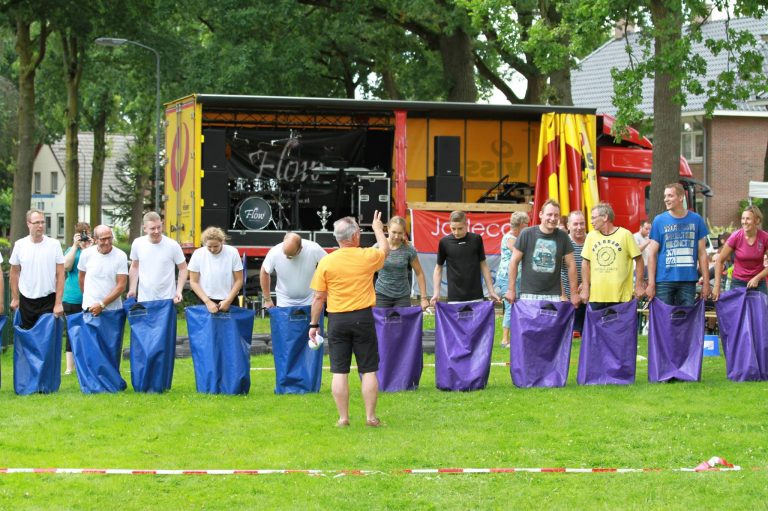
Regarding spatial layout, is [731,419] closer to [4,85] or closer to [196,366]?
[196,366]

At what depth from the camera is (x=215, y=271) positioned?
12.2 metres

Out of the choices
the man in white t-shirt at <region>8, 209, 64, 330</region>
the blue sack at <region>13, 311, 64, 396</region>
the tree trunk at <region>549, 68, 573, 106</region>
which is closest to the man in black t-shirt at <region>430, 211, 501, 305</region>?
the blue sack at <region>13, 311, 64, 396</region>

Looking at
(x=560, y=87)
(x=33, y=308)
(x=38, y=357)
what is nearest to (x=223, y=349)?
(x=38, y=357)

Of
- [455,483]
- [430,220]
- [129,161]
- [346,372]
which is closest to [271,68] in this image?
[430,220]

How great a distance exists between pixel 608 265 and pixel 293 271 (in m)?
2.96

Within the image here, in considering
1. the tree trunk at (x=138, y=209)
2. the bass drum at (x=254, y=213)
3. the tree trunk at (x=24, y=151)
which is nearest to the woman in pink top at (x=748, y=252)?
the bass drum at (x=254, y=213)

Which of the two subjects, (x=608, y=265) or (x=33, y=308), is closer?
(x=608, y=265)

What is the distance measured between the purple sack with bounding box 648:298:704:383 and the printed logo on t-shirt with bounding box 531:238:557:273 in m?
1.00

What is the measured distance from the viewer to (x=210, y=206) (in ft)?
66.2

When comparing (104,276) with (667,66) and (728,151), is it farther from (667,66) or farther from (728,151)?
(728,151)

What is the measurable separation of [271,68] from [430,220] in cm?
1089

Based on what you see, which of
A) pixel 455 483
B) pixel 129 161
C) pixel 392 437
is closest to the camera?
pixel 455 483

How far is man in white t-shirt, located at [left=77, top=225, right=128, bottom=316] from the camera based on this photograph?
12.5 m

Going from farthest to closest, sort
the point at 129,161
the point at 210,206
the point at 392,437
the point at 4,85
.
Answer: the point at 129,161, the point at 4,85, the point at 210,206, the point at 392,437
